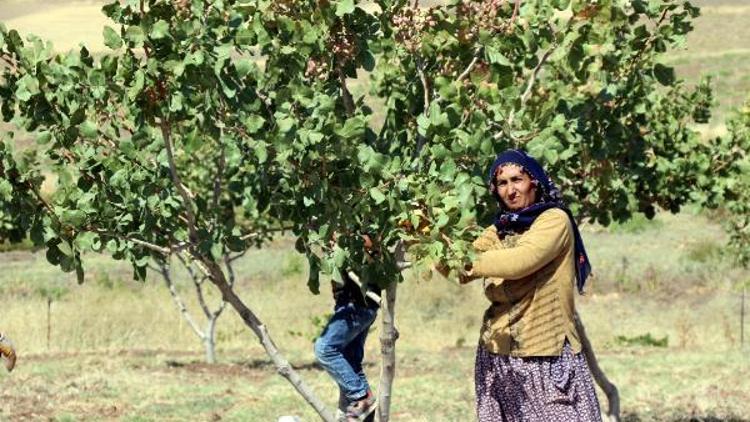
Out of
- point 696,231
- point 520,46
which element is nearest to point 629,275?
point 696,231

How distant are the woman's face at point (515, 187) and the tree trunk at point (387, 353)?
102cm

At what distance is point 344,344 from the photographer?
727 cm

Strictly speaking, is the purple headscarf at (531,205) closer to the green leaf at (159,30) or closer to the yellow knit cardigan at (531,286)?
the yellow knit cardigan at (531,286)

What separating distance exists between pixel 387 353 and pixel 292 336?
Result: 1422 cm

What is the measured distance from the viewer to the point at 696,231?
34688 mm

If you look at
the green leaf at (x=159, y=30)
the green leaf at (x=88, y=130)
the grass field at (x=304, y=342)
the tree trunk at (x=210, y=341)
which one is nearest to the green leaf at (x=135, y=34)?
the green leaf at (x=159, y=30)

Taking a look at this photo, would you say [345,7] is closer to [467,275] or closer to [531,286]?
[467,275]

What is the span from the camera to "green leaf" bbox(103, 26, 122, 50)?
5148 millimetres

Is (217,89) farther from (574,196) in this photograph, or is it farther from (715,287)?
(715,287)

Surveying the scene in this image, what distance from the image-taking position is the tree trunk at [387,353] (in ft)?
20.4

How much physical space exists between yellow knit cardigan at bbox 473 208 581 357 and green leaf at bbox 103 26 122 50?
169 centimetres

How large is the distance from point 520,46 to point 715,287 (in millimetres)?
20268

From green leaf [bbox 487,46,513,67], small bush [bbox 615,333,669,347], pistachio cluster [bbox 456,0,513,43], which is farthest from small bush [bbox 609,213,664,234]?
green leaf [bbox 487,46,513,67]

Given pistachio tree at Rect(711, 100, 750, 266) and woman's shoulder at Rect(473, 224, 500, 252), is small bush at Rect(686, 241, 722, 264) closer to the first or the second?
pistachio tree at Rect(711, 100, 750, 266)
